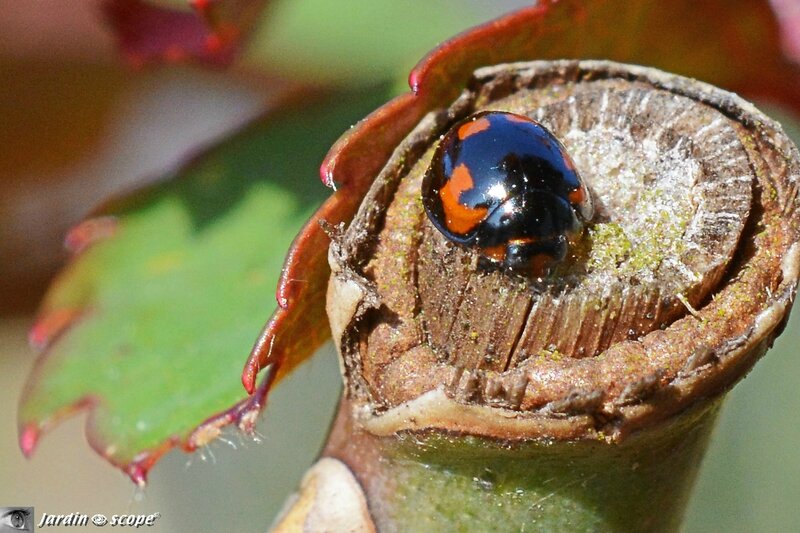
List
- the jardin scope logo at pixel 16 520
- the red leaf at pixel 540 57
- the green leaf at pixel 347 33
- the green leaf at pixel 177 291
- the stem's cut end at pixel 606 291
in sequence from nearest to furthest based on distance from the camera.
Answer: the stem's cut end at pixel 606 291 < the red leaf at pixel 540 57 < the green leaf at pixel 177 291 < the jardin scope logo at pixel 16 520 < the green leaf at pixel 347 33

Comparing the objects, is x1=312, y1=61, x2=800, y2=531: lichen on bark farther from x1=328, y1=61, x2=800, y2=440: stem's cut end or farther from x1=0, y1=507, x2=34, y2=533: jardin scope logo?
x1=0, y1=507, x2=34, y2=533: jardin scope logo

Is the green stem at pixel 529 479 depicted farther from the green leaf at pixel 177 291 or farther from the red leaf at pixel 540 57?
the green leaf at pixel 177 291

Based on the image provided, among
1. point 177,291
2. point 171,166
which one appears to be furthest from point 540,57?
point 171,166

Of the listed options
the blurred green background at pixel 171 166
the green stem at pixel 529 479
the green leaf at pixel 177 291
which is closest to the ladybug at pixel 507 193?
the green stem at pixel 529 479

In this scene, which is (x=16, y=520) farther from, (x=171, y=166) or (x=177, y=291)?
(x=171, y=166)

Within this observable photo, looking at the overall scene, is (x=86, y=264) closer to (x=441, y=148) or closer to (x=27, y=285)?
(x=27, y=285)

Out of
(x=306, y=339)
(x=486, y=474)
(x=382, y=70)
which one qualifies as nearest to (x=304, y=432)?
(x=382, y=70)

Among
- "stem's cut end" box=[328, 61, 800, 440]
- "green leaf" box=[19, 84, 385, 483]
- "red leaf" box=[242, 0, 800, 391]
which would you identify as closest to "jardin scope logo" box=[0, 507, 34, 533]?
"green leaf" box=[19, 84, 385, 483]
